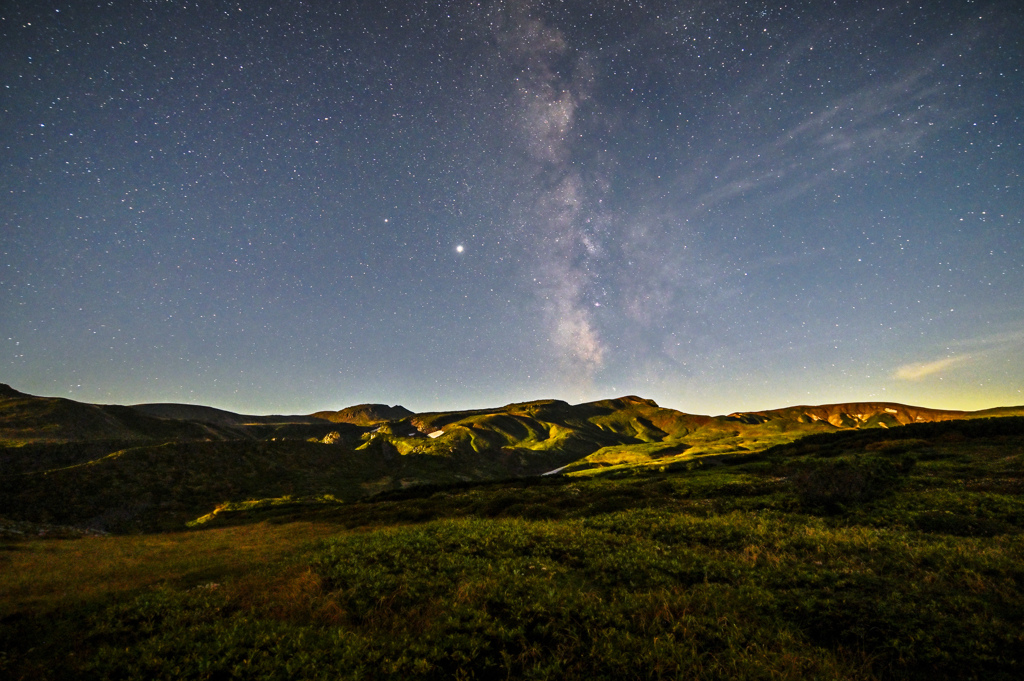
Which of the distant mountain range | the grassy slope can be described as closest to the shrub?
the grassy slope

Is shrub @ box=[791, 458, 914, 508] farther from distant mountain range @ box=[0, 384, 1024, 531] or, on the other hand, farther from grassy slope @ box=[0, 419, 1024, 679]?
distant mountain range @ box=[0, 384, 1024, 531]

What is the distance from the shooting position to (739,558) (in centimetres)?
1633

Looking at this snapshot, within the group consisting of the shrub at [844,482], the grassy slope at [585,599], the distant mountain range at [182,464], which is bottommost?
the distant mountain range at [182,464]

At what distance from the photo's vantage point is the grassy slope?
921 cm

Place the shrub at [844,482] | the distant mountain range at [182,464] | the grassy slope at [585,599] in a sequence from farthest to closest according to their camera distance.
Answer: the distant mountain range at [182,464], the shrub at [844,482], the grassy slope at [585,599]

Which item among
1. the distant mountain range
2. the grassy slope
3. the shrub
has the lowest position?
the distant mountain range

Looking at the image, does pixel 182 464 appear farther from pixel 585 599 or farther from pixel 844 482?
pixel 844 482

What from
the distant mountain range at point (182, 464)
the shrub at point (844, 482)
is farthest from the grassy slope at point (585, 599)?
the distant mountain range at point (182, 464)

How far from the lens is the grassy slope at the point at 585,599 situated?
9.21 metres

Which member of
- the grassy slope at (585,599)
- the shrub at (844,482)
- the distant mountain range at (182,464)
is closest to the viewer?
the grassy slope at (585,599)

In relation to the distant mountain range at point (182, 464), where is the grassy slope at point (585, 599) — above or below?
above

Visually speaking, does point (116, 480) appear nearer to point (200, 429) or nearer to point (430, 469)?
point (430, 469)

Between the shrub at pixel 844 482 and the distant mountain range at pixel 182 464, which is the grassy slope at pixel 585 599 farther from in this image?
the distant mountain range at pixel 182 464

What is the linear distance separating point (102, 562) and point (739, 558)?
116ft
